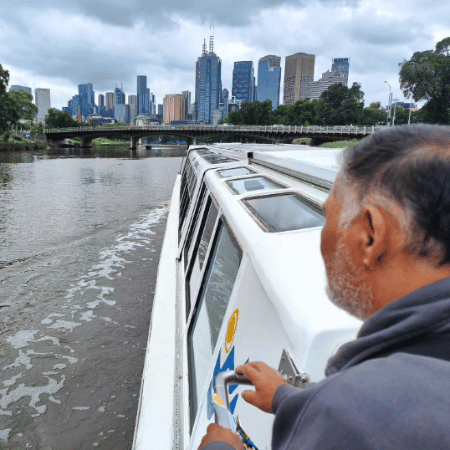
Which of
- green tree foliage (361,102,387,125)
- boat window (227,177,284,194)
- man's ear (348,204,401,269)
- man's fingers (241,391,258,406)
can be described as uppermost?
green tree foliage (361,102,387,125)

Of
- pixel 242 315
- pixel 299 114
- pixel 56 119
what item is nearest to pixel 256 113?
pixel 299 114

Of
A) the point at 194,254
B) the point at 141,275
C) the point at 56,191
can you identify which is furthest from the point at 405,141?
the point at 56,191

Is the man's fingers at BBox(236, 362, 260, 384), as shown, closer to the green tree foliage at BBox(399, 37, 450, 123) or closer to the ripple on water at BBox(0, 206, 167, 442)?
the ripple on water at BBox(0, 206, 167, 442)

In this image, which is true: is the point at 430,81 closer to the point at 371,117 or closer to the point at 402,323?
the point at 371,117

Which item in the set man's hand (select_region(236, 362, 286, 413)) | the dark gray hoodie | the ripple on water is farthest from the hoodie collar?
the ripple on water

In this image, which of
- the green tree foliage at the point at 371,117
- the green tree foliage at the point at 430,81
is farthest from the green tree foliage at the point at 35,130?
the green tree foliage at the point at 430,81

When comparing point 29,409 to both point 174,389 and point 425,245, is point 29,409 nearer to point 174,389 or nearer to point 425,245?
point 174,389

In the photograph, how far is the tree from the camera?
189ft

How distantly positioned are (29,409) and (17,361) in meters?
0.92

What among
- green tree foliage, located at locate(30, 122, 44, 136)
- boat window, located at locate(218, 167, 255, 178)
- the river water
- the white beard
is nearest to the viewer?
the white beard

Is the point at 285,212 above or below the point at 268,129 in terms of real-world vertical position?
below

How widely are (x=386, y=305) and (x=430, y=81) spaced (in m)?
57.2

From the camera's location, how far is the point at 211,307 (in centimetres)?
297

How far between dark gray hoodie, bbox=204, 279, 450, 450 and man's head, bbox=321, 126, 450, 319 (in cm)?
9
